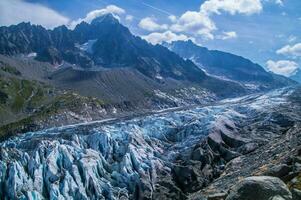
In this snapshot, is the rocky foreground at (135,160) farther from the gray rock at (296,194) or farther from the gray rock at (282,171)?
the gray rock at (296,194)

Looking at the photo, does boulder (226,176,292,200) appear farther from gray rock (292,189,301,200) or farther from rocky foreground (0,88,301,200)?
rocky foreground (0,88,301,200)

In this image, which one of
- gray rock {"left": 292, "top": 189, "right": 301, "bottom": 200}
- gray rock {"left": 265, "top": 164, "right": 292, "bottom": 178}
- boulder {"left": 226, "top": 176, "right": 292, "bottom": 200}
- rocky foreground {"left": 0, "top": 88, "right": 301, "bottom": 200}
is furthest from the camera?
rocky foreground {"left": 0, "top": 88, "right": 301, "bottom": 200}

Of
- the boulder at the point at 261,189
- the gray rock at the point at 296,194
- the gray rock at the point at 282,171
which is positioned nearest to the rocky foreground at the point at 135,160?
the gray rock at the point at 282,171

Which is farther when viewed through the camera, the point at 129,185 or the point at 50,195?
the point at 129,185

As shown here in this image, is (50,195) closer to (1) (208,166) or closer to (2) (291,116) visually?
(1) (208,166)

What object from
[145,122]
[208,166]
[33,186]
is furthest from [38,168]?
[145,122]

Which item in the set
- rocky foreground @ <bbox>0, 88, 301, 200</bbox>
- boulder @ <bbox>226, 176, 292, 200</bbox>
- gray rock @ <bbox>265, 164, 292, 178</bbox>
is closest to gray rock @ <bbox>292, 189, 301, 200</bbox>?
boulder @ <bbox>226, 176, 292, 200</bbox>

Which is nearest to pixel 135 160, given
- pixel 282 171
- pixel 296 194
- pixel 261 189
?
pixel 282 171

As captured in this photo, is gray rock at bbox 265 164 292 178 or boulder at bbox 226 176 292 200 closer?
boulder at bbox 226 176 292 200

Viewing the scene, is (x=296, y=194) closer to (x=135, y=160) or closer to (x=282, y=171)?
(x=282, y=171)
